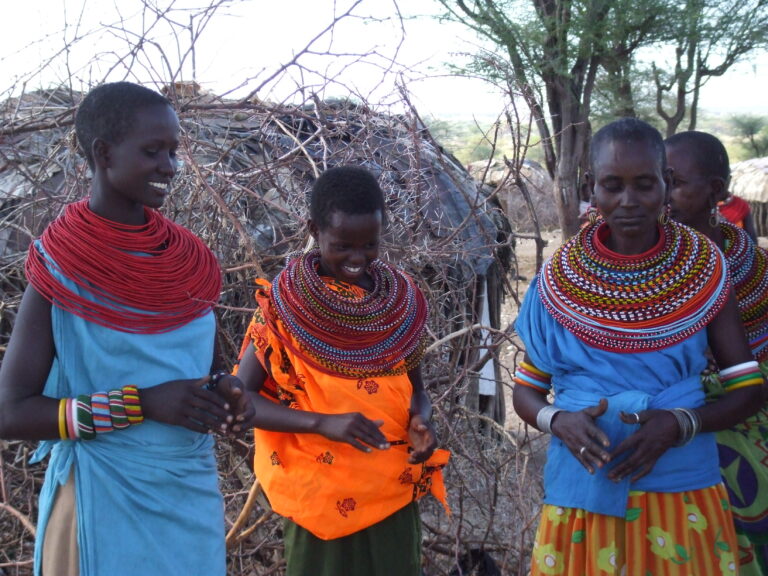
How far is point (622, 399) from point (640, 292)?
280 mm

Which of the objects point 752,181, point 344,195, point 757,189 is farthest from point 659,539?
point 752,181

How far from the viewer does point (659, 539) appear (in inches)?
76.9

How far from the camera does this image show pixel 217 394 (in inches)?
72.8

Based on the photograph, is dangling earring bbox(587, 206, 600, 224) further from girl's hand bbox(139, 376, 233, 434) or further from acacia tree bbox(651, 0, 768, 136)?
acacia tree bbox(651, 0, 768, 136)

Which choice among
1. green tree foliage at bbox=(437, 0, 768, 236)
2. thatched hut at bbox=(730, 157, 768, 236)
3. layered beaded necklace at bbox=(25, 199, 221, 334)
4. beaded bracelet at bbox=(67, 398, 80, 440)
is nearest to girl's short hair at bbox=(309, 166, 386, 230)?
layered beaded necklace at bbox=(25, 199, 221, 334)

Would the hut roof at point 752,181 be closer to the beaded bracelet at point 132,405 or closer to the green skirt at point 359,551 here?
the green skirt at point 359,551

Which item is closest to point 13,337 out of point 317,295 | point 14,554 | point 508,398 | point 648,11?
point 317,295

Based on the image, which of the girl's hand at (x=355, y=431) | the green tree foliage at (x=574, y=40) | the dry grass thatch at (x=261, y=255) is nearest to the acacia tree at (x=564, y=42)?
the green tree foliage at (x=574, y=40)

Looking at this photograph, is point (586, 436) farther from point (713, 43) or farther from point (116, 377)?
point (713, 43)

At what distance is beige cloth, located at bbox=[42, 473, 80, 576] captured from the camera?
176 cm

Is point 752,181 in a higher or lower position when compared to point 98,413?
lower

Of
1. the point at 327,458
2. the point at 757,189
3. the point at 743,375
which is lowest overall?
the point at 757,189

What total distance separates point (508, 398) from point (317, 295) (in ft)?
19.9

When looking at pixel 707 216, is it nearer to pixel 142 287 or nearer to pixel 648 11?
pixel 142 287
